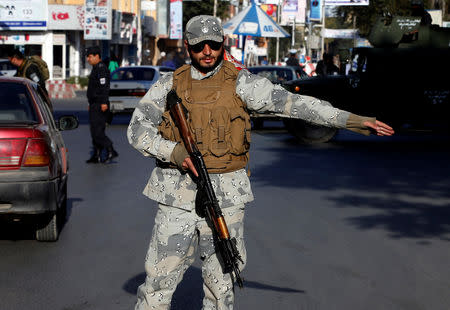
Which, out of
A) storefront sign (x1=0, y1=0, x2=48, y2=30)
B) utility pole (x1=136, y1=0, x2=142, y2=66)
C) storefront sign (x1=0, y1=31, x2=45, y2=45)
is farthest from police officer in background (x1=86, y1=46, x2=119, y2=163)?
utility pole (x1=136, y1=0, x2=142, y2=66)

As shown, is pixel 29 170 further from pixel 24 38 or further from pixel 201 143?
pixel 24 38

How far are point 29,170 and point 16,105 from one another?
81cm

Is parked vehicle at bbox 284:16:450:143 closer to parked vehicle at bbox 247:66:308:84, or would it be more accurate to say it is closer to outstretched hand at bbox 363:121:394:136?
parked vehicle at bbox 247:66:308:84

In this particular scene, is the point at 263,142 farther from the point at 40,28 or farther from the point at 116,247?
the point at 40,28

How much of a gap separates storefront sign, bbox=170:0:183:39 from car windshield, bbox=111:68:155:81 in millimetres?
40981

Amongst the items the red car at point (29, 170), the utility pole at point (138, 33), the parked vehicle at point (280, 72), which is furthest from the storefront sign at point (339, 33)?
the red car at point (29, 170)

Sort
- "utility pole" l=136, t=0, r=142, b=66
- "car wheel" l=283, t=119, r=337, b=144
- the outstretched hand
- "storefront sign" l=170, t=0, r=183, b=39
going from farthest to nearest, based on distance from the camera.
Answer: "storefront sign" l=170, t=0, r=183, b=39
"utility pole" l=136, t=0, r=142, b=66
"car wheel" l=283, t=119, r=337, b=144
the outstretched hand

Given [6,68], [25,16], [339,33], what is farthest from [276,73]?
[339,33]

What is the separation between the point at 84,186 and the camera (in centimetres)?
1198

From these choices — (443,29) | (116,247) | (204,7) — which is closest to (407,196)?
(116,247)

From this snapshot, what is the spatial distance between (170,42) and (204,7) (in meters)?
4.44

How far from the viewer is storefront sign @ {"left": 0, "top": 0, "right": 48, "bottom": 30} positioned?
4747 centimetres

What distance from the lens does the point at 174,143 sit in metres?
4.57

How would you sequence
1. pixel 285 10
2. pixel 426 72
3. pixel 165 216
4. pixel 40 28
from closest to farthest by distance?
pixel 165 216
pixel 426 72
pixel 40 28
pixel 285 10
